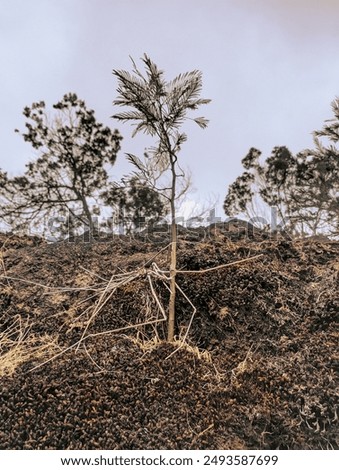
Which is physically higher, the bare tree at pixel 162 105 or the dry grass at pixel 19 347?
the bare tree at pixel 162 105

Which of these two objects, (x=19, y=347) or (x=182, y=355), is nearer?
(x=182, y=355)

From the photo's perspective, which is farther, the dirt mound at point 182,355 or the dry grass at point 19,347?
the dry grass at point 19,347

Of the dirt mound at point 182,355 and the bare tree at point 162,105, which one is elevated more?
the bare tree at point 162,105

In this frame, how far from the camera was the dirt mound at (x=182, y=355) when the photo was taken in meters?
3.06

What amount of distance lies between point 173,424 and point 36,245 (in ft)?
12.1

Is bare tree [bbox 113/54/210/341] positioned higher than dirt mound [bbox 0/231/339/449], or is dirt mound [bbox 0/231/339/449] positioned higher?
bare tree [bbox 113/54/210/341]

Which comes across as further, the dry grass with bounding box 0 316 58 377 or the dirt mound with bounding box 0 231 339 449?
the dry grass with bounding box 0 316 58 377

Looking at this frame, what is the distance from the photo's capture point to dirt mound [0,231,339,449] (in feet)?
10.0

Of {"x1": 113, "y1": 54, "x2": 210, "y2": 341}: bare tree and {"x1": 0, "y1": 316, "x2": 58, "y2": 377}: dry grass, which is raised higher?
{"x1": 113, "y1": 54, "x2": 210, "y2": 341}: bare tree

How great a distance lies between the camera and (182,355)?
3.62m
